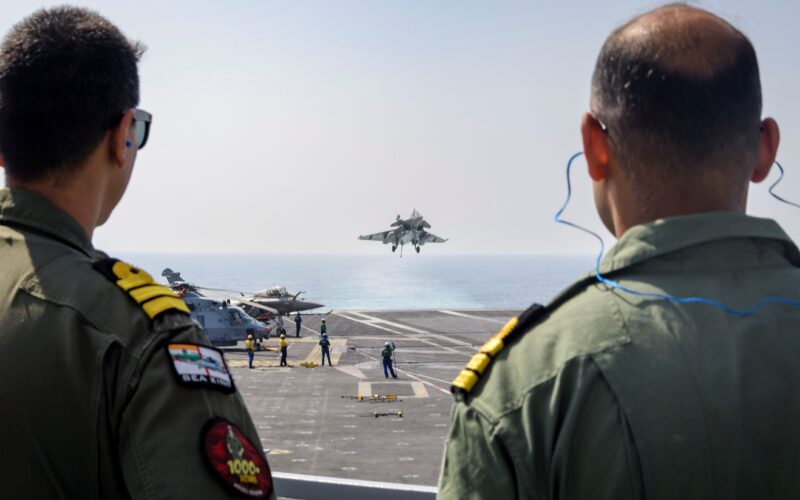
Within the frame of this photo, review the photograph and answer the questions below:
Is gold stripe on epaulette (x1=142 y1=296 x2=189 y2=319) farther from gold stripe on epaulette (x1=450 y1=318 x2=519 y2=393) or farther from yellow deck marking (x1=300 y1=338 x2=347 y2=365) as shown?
yellow deck marking (x1=300 y1=338 x2=347 y2=365)

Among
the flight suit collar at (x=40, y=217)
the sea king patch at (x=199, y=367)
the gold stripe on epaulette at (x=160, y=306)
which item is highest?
the flight suit collar at (x=40, y=217)

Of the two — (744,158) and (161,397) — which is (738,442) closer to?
(744,158)

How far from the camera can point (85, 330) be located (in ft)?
7.61

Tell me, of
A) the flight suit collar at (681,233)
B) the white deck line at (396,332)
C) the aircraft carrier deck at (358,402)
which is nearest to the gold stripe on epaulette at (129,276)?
the flight suit collar at (681,233)

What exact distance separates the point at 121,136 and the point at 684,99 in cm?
175

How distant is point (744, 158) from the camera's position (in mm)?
2256

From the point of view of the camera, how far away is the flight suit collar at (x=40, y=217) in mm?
2600

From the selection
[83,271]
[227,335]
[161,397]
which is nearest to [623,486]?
[161,397]

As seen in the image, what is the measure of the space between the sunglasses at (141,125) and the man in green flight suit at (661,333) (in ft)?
4.68

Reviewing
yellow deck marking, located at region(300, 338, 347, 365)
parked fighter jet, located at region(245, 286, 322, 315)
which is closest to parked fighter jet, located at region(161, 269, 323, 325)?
parked fighter jet, located at region(245, 286, 322, 315)

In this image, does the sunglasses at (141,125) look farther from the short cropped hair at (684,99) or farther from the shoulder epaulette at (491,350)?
the short cropped hair at (684,99)

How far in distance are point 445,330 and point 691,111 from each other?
47.5m

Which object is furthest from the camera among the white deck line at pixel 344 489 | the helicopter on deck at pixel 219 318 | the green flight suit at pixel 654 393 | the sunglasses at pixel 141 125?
the helicopter on deck at pixel 219 318

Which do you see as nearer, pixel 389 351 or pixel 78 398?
pixel 78 398
